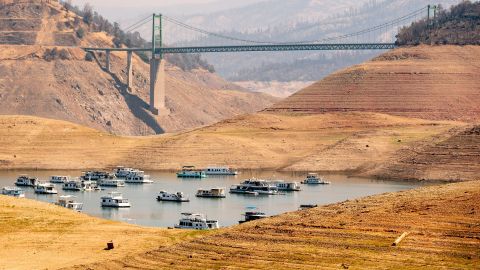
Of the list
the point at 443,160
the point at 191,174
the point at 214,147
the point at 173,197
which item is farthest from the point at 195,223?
the point at 214,147

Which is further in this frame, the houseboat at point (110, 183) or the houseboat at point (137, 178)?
the houseboat at point (137, 178)

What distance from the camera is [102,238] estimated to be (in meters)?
65.5

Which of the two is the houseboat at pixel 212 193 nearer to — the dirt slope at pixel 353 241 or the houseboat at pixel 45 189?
the houseboat at pixel 45 189

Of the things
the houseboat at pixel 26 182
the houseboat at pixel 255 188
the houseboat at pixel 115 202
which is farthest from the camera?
the houseboat at pixel 26 182

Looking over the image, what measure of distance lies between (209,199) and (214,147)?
180 ft

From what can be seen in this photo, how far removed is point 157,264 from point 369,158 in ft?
365

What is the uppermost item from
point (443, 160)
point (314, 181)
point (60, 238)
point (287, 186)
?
point (443, 160)

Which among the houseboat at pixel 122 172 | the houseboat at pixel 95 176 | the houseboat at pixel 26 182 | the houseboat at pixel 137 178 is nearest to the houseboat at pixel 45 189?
the houseboat at pixel 26 182

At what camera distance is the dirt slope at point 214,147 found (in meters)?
166

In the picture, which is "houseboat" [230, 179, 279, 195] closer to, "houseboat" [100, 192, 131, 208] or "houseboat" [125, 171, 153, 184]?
"houseboat" [125, 171, 153, 184]

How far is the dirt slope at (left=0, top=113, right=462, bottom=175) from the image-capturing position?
545 ft

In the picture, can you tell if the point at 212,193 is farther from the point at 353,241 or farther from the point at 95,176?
the point at 353,241

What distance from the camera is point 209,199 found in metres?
118

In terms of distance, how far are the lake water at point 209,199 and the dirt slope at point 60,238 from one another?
19629 millimetres
